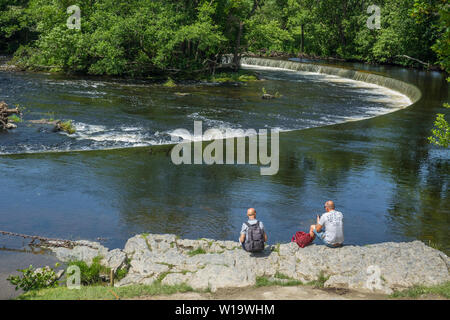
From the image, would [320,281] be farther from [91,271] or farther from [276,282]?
[91,271]

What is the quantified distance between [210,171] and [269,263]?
7.73 metres

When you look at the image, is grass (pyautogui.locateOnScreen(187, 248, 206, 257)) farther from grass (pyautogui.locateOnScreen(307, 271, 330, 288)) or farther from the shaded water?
grass (pyautogui.locateOnScreen(307, 271, 330, 288))

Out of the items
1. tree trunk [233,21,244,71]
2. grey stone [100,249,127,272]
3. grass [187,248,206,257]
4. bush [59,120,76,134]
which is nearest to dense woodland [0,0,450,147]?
tree trunk [233,21,244,71]

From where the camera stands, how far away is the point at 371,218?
13523 mm

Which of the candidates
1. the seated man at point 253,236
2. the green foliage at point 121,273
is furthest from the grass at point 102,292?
the seated man at point 253,236

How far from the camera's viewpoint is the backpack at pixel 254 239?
32.3ft

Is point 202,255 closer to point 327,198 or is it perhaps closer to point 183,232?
point 183,232

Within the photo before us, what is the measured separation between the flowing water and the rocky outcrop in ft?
4.20

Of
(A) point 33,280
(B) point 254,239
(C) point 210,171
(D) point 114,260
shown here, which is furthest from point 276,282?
(C) point 210,171

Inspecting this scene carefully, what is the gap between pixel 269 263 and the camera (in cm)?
970

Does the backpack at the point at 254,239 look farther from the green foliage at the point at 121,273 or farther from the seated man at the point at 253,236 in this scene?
the green foliage at the point at 121,273

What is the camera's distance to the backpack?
985 cm
